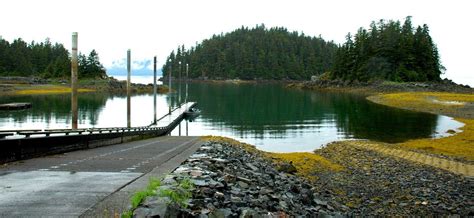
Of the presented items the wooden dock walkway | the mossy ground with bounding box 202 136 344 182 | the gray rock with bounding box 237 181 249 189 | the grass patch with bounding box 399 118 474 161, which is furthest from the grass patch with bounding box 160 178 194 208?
the grass patch with bounding box 399 118 474 161

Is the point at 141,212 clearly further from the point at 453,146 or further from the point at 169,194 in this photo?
the point at 453,146

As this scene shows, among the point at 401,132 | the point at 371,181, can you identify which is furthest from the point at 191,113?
the point at 371,181

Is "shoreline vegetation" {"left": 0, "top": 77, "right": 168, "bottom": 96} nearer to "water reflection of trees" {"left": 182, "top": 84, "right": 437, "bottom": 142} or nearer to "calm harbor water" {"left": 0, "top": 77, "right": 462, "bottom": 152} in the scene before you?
"calm harbor water" {"left": 0, "top": 77, "right": 462, "bottom": 152}

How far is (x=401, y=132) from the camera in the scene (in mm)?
48688

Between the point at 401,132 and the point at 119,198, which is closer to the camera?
the point at 119,198

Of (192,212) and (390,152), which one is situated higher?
(192,212)

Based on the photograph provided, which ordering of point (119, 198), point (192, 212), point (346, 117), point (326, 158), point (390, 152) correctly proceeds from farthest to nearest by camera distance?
point (346, 117) → point (390, 152) → point (326, 158) → point (119, 198) → point (192, 212)

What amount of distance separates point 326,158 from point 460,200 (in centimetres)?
1272

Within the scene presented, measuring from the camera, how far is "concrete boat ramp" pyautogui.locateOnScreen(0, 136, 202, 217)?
8.38 meters

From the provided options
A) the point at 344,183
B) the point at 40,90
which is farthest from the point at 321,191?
the point at 40,90

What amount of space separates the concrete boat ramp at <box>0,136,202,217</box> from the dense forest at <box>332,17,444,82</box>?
Result: 134 metres

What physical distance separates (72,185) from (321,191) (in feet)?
32.5

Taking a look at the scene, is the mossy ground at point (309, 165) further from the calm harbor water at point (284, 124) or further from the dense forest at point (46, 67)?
the dense forest at point (46, 67)

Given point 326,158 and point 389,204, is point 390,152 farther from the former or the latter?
point 389,204
